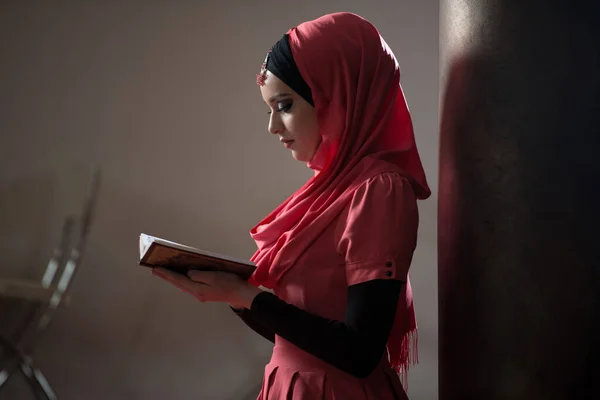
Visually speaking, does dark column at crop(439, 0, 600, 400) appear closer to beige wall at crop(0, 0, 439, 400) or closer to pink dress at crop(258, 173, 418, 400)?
pink dress at crop(258, 173, 418, 400)

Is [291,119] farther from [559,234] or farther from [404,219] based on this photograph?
[559,234]

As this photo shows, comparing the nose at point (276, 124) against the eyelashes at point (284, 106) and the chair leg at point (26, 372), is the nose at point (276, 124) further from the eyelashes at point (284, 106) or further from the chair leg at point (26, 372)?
the chair leg at point (26, 372)

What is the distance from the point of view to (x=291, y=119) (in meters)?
1.19

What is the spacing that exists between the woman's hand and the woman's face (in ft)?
0.87

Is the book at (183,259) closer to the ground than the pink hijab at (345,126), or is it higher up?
closer to the ground

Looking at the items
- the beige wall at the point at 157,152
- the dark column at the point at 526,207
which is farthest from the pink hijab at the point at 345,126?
the beige wall at the point at 157,152

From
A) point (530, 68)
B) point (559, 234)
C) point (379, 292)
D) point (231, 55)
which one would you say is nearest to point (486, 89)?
point (530, 68)

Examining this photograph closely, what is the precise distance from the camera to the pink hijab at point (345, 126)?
3.69 ft

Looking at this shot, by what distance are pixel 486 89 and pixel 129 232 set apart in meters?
1.53

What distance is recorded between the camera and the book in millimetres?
1018

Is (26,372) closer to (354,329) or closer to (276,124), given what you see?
(276,124)

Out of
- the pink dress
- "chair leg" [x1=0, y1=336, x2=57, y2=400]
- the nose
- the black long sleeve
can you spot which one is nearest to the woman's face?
the nose

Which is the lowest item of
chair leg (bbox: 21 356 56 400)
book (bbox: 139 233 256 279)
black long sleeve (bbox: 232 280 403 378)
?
chair leg (bbox: 21 356 56 400)

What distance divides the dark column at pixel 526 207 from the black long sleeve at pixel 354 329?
219mm
